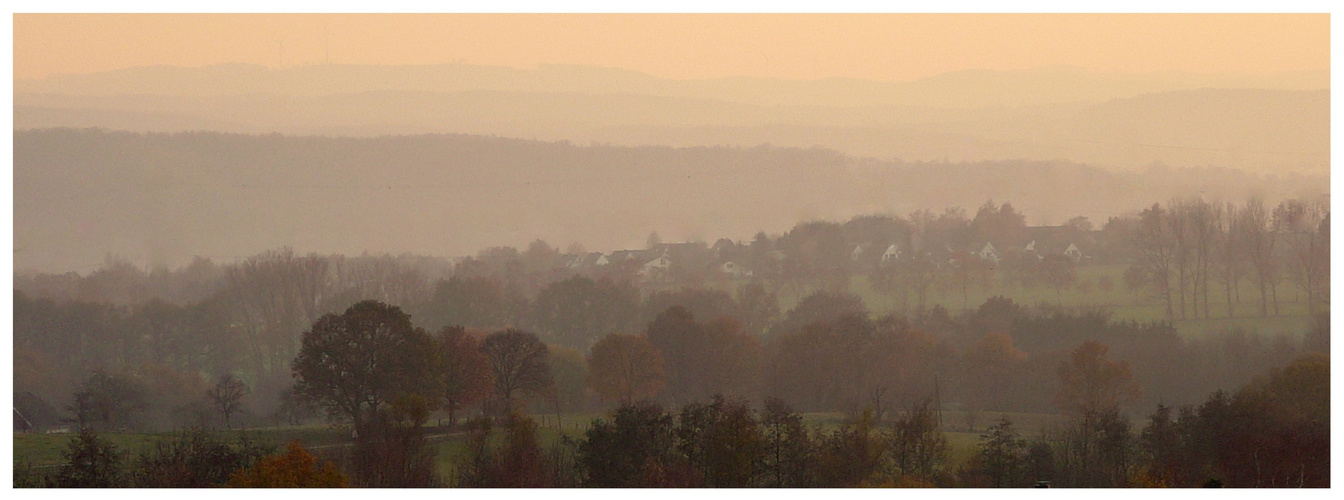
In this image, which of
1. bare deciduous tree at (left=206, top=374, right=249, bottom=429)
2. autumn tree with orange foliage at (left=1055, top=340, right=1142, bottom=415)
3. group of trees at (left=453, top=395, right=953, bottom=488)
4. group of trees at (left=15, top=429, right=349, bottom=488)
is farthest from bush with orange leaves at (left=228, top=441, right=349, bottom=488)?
autumn tree with orange foliage at (left=1055, top=340, right=1142, bottom=415)

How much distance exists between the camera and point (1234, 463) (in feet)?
99.0

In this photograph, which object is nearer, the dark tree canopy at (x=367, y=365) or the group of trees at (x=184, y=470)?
the group of trees at (x=184, y=470)

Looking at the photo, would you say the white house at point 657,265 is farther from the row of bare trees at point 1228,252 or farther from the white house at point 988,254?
the row of bare trees at point 1228,252

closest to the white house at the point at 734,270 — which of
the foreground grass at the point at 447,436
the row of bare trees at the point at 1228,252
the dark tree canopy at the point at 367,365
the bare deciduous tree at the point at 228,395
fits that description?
the foreground grass at the point at 447,436

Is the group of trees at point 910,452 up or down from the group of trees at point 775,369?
down

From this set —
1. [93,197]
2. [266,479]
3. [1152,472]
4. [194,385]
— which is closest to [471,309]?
[194,385]

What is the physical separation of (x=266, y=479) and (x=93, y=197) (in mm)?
34929

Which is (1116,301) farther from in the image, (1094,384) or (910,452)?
(910,452)

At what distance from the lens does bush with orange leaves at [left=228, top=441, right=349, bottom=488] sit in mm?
29203

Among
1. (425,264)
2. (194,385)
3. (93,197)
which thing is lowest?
(194,385)

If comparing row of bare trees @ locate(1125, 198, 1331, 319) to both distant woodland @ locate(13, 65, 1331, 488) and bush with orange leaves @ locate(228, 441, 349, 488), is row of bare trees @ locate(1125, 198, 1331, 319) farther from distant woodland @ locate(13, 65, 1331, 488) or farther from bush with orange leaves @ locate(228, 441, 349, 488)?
bush with orange leaves @ locate(228, 441, 349, 488)

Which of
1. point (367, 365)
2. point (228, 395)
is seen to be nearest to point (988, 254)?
point (367, 365)

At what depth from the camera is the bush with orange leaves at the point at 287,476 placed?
29203 millimetres

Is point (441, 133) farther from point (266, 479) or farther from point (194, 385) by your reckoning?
point (266, 479)
